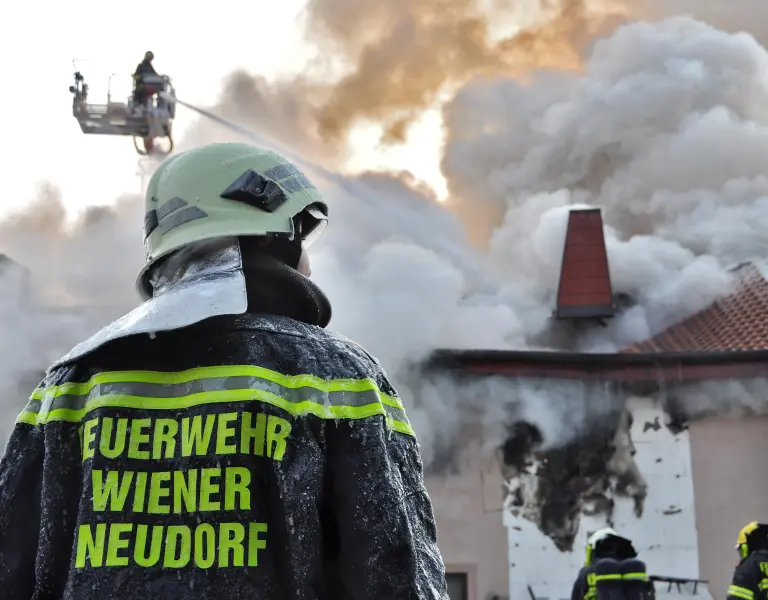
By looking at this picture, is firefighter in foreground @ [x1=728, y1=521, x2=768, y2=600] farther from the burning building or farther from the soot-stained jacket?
the soot-stained jacket

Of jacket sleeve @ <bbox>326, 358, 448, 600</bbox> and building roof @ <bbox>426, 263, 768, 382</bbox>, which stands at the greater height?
building roof @ <bbox>426, 263, 768, 382</bbox>

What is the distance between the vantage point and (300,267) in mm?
1771

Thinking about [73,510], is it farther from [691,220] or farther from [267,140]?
[691,220]

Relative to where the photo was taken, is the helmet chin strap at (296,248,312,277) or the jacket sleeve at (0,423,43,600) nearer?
the jacket sleeve at (0,423,43,600)

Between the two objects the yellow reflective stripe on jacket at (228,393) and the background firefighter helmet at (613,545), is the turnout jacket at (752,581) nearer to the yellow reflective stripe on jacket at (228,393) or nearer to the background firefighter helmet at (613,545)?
the background firefighter helmet at (613,545)

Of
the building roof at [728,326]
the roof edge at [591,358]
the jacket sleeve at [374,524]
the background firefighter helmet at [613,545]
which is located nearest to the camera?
the jacket sleeve at [374,524]

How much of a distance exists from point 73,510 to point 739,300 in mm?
16077

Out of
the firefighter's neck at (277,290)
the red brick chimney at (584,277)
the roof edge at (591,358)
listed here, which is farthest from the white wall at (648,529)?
the firefighter's neck at (277,290)

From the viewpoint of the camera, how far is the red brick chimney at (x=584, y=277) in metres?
18.2

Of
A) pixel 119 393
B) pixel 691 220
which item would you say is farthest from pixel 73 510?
pixel 691 220

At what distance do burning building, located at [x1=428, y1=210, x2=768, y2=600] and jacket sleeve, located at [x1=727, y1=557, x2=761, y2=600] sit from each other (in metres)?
4.22

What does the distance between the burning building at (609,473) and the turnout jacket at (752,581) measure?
4.21m

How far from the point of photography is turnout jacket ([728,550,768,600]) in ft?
22.7

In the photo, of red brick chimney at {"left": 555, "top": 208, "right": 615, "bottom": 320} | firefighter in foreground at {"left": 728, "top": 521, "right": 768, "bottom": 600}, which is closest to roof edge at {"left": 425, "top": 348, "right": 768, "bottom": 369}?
firefighter in foreground at {"left": 728, "top": 521, "right": 768, "bottom": 600}
